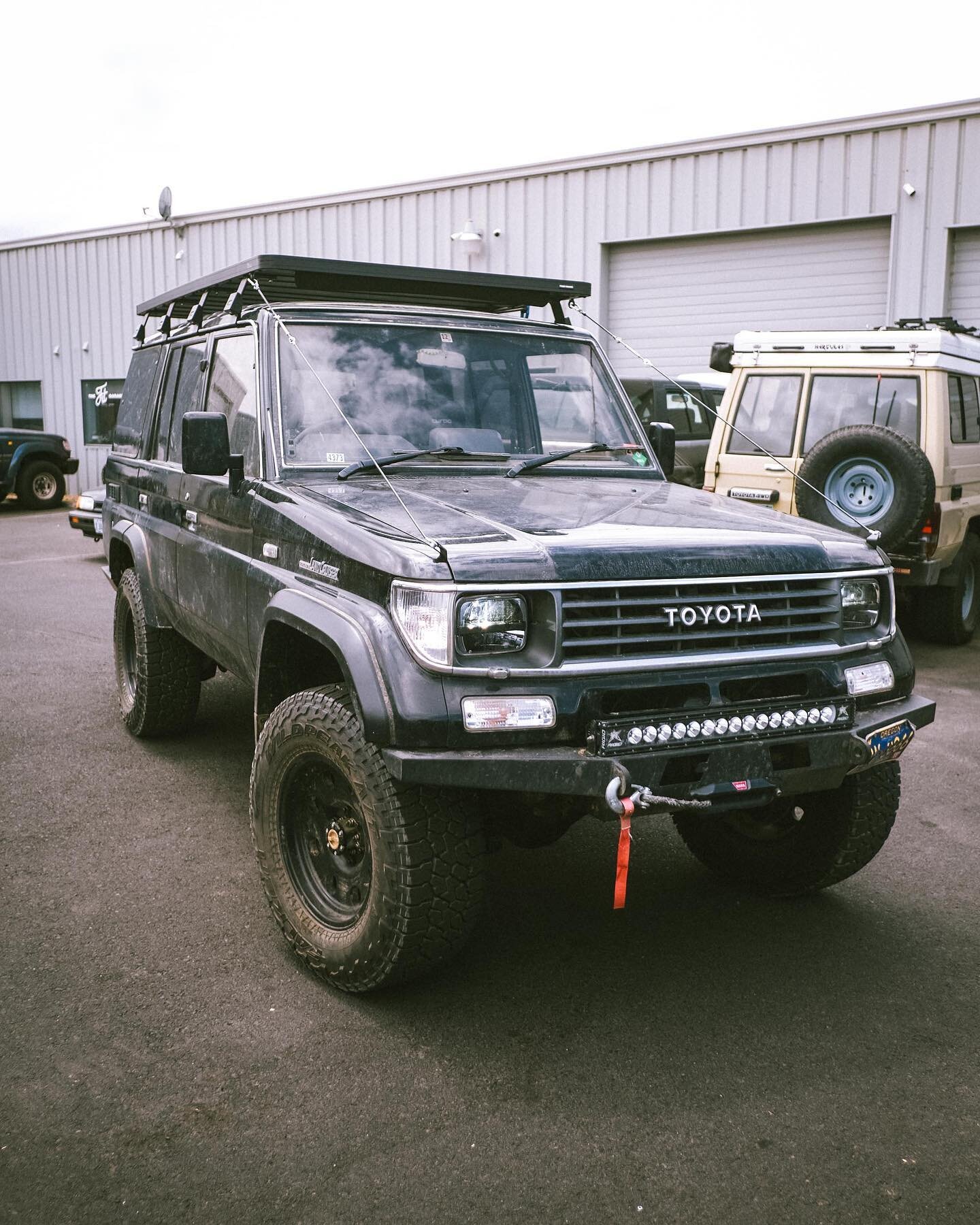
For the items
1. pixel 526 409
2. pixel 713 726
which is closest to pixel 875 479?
pixel 526 409

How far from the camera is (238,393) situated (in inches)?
176

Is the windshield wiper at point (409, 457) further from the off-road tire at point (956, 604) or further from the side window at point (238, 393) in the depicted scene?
the off-road tire at point (956, 604)

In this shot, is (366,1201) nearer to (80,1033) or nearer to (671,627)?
(80,1033)

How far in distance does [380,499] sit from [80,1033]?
1794mm

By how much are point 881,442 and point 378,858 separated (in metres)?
5.44

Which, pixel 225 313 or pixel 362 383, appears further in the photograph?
pixel 225 313

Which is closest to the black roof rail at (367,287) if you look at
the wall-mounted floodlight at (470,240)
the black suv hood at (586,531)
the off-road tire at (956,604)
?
the black suv hood at (586,531)

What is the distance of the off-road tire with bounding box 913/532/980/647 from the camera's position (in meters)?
8.74

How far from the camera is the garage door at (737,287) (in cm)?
1392

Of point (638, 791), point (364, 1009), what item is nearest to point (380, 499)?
point (638, 791)

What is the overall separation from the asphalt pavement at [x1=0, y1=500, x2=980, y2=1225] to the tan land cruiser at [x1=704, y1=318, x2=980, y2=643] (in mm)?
3191

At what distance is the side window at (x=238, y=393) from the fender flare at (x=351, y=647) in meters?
0.86

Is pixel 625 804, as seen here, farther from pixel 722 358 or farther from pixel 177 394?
pixel 722 358

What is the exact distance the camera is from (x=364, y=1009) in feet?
10.7
